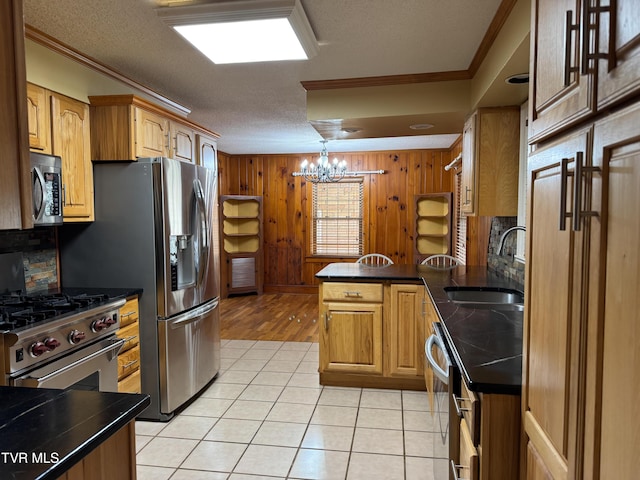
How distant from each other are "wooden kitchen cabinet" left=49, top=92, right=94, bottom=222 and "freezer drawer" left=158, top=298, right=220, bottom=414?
0.90m

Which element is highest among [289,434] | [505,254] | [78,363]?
[505,254]

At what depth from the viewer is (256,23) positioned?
211 cm

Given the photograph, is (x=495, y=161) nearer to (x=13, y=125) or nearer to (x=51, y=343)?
(x=13, y=125)

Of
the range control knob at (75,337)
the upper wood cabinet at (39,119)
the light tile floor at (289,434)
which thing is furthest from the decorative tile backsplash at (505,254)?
the upper wood cabinet at (39,119)

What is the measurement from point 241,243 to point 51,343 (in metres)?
5.16

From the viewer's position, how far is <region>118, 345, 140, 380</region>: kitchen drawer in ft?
8.57

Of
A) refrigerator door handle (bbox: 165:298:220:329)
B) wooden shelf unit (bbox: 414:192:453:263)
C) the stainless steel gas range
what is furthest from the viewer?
wooden shelf unit (bbox: 414:192:453:263)

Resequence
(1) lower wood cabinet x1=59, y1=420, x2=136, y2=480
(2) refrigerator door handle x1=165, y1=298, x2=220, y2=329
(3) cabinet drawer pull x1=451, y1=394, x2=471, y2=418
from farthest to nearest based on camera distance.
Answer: (2) refrigerator door handle x1=165, y1=298, x2=220, y2=329 < (3) cabinet drawer pull x1=451, y1=394, x2=471, y2=418 < (1) lower wood cabinet x1=59, y1=420, x2=136, y2=480

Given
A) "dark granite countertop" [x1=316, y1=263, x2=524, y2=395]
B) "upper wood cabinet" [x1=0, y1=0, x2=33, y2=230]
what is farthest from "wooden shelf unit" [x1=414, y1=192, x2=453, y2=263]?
"upper wood cabinet" [x1=0, y1=0, x2=33, y2=230]

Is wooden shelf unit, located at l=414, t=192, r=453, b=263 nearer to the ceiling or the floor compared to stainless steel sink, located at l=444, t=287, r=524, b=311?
nearer to the ceiling

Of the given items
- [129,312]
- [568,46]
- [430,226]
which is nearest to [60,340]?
[129,312]

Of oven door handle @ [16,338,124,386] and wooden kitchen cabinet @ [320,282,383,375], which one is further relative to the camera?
wooden kitchen cabinet @ [320,282,383,375]

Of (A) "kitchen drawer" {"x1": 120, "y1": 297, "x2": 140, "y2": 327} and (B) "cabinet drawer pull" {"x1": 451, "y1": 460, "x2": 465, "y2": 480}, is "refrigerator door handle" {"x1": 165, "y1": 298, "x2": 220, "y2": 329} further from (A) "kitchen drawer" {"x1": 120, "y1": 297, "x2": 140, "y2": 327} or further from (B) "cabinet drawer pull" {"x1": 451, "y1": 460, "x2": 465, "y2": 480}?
(B) "cabinet drawer pull" {"x1": 451, "y1": 460, "x2": 465, "y2": 480}

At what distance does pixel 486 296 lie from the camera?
8.93ft
